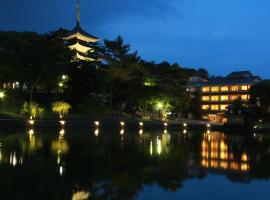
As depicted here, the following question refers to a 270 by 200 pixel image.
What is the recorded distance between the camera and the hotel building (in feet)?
292

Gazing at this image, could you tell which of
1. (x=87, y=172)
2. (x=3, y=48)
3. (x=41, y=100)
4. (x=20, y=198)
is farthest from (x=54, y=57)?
(x=20, y=198)

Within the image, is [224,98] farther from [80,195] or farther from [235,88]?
[80,195]

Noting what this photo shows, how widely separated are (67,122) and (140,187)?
33388 millimetres

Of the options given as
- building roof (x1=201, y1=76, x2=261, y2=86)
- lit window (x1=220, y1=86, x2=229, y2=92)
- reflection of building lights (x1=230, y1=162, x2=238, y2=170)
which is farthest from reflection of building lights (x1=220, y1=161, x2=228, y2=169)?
lit window (x1=220, y1=86, x2=229, y2=92)

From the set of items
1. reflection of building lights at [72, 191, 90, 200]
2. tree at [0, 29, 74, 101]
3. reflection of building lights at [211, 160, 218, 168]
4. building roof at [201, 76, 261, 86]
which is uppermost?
building roof at [201, 76, 261, 86]

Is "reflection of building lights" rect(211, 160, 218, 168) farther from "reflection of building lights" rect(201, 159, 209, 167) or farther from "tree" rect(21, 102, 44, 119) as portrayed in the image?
"tree" rect(21, 102, 44, 119)

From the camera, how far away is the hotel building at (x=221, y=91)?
88.9 metres

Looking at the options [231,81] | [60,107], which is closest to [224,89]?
[231,81]

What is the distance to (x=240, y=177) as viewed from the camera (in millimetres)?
11617

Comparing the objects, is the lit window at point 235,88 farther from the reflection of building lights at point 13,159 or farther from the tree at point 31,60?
the reflection of building lights at point 13,159

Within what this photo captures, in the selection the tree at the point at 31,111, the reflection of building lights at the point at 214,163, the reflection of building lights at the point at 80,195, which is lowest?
the reflection of building lights at the point at 80,195

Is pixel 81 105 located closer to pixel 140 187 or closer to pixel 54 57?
pixel 54 57

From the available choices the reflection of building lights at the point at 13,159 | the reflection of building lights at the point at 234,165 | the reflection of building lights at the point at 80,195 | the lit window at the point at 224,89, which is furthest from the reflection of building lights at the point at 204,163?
the lit window at the point at 224,89

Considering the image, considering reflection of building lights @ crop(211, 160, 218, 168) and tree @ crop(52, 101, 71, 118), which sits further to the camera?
tree @ crop(52, 101, 71, 118)
